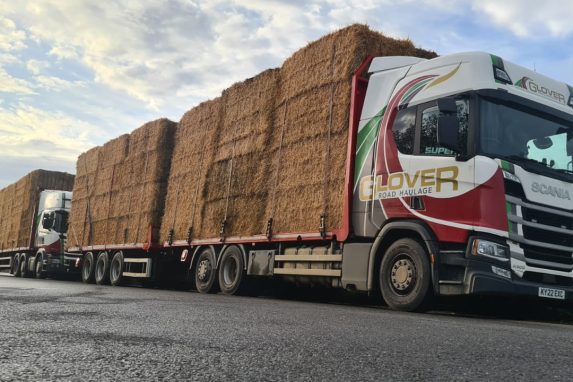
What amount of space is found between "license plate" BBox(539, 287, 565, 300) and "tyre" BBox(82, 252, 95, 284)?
47.8ft

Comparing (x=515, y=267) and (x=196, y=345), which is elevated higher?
(x=515, y=267)

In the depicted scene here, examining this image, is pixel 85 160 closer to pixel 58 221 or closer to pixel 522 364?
pixel 58 221

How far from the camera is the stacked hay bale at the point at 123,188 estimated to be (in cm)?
1521

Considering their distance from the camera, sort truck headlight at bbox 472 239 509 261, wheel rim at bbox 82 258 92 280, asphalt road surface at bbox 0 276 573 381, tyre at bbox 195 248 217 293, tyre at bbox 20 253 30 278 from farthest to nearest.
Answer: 1. tyre at bbox 20 253 30 278
2. wheel rim at bbox 82 258 92 280
3. tyre at bbox 195 248 217 293
4. truck headlight at bbox 472 239 509 261
5. asphalt road surface at bbox 0 276 573 381

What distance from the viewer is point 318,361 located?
9.81ft

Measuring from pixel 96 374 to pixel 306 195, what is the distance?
276 inches

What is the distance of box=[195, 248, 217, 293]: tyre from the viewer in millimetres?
11539

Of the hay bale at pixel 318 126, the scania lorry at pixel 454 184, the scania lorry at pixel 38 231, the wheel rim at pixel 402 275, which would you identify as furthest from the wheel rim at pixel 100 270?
the wheel rim at pixel 402 275

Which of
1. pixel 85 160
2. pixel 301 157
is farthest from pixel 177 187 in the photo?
pixel 85 160

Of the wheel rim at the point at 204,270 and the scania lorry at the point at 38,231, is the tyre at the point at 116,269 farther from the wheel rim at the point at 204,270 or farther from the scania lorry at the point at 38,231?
the wheel rim at the point at 204,270

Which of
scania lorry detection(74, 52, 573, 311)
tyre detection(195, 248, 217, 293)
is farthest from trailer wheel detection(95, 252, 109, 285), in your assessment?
scania lorry detection(74, 52, 573, 311)

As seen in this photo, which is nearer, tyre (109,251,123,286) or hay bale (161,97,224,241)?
hay bale (161,97,224,241)

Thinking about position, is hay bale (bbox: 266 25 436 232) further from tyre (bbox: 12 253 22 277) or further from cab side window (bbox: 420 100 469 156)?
tyre (bbox: 12 253 22 277)

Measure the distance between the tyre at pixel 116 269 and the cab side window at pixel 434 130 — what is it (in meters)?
11.1
